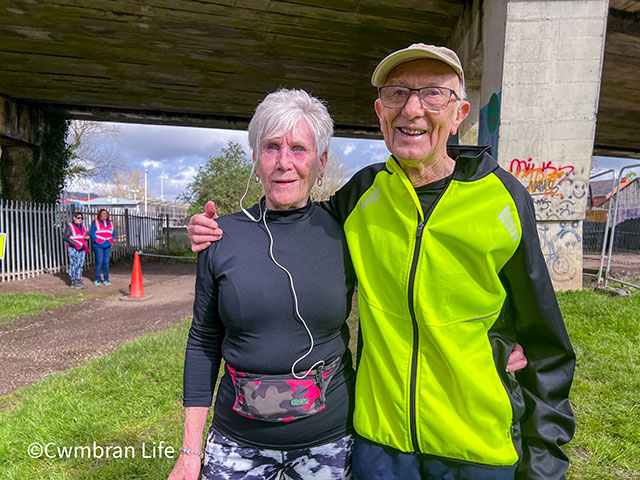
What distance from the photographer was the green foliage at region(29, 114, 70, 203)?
45.0 ft

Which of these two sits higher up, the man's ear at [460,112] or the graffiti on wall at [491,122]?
the graffiti on wall at [491,122]

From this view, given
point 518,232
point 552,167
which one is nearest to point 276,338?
point 518,232

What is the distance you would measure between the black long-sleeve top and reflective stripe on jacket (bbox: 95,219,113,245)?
11.3m

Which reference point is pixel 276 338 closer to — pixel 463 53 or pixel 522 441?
pixel 522 441

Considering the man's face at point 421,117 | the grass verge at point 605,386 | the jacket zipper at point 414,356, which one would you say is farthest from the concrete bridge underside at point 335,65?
the jacket zipper at point 414,356

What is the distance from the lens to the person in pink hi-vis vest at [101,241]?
11.5 metres

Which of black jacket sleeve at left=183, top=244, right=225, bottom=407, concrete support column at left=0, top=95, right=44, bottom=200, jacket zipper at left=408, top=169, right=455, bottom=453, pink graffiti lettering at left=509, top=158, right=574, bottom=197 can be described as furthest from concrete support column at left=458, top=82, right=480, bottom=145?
concrete support column at left=0, top=95, right=44, bottom=200

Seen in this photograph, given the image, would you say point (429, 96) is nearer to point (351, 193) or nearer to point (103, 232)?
point (351, 193)

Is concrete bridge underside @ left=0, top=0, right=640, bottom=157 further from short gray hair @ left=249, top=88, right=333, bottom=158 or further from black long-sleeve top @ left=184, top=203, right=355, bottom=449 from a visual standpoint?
black long-sleeve top @ left=184, top=203, right=355, bottom=449

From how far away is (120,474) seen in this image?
2.83 metres

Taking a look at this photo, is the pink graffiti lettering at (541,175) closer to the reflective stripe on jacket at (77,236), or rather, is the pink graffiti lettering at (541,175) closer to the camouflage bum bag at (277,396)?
the camouflage bum bag at (277,396)

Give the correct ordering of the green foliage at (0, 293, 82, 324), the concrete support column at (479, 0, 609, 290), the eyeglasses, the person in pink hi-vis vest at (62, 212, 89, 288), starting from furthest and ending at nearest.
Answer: the person in pink hi-vis vest at (62, 212, 89, 288), the green foliage at (0, 293, 82, 324), the concrete support column at (479, 0, 609, 290), the eyeglasses

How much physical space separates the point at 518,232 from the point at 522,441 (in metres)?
0.76

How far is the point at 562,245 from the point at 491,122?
2.08 meters
